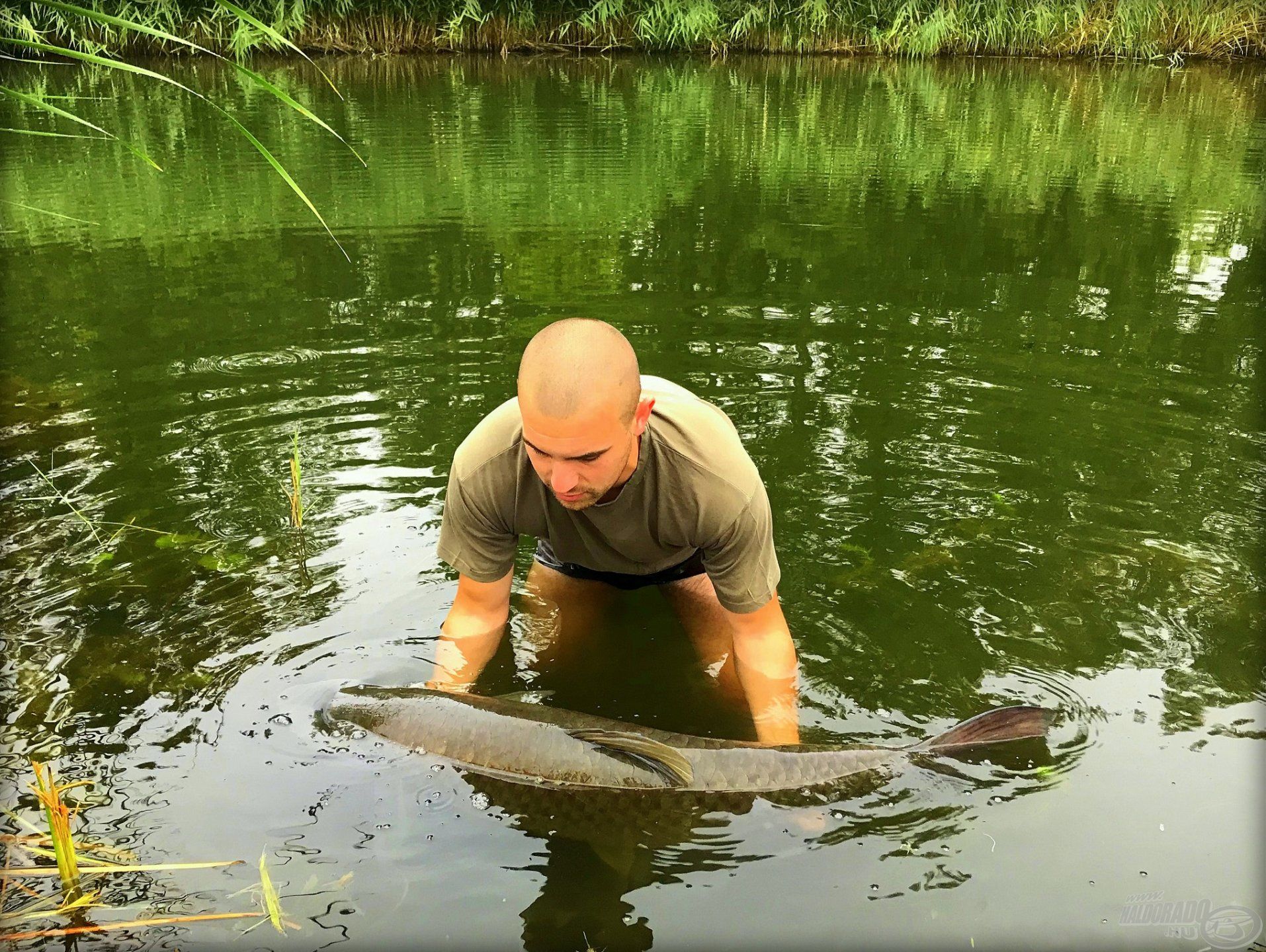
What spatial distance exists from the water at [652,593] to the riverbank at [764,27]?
11.5m

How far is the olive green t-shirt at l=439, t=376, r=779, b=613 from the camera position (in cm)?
300

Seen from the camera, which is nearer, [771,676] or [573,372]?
[573,372]

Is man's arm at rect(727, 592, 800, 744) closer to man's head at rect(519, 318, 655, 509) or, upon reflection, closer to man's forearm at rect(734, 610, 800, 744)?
man's forearm at rect(734, 610, 800, 744)

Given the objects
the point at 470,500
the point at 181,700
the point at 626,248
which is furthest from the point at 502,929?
the point at 626,248

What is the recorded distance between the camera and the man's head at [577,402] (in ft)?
8.45

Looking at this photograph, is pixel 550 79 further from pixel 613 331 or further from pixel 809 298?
pixel 613 331

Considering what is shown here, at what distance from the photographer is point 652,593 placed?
13.8 ft

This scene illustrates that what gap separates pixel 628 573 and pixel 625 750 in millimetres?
919

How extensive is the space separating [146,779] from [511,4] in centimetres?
2251

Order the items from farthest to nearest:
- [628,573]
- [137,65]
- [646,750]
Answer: [137,65], [628,573], [646,750]

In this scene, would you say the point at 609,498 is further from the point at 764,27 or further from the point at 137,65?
the point at 764,27

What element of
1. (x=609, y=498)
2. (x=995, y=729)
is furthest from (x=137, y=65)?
(x=995, y=729)

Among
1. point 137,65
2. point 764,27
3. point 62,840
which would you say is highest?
point 764,27

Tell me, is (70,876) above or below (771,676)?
below
